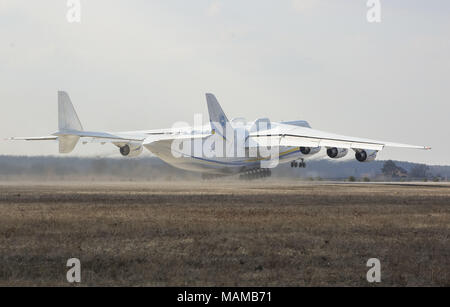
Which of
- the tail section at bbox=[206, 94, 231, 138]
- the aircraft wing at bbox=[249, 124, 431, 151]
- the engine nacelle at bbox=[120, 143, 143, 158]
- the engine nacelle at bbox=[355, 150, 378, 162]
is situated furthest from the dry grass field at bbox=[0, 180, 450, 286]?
the engine nacelle at bbox=[120, 143, 143, 158]

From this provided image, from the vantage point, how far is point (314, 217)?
25.4 meters

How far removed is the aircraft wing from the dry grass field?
78.6ft

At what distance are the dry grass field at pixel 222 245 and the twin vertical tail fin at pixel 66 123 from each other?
2033 centimetres

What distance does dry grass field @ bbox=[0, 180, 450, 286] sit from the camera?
13398 millimetres

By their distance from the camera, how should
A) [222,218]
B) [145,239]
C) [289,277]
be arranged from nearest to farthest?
[289,277] → [145,239] → [222,218]

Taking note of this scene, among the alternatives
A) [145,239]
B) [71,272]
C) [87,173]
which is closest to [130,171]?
[87,173]

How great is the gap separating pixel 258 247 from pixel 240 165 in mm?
45166

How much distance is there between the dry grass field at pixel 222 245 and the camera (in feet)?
44.0

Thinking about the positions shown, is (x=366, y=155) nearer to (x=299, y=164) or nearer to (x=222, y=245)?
(x=299, y=164)

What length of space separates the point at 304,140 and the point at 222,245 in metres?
40.4

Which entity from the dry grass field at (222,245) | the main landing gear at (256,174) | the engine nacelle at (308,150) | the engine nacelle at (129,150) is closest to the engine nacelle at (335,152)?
the engine nacelle at (308,150)

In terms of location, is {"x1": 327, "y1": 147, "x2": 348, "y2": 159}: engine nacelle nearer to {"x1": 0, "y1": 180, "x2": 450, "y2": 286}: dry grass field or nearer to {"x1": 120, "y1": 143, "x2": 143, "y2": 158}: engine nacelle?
{"x1": 120, "y1": 143, "x2": 143, "y2": 158}: engine nacelle
